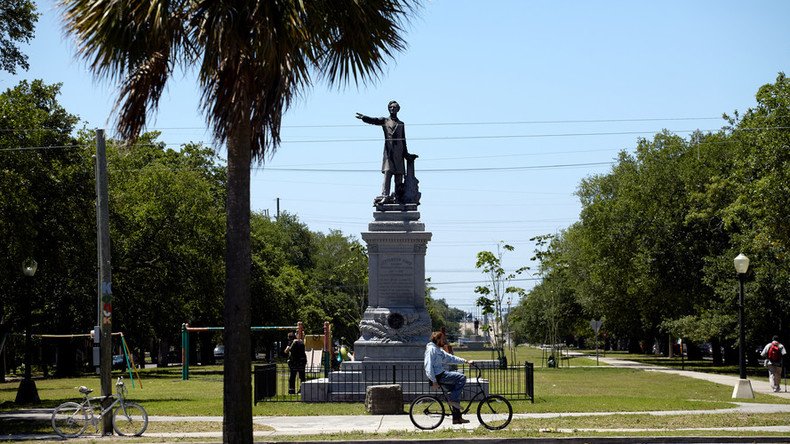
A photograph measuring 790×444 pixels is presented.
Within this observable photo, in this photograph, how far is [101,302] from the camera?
66.3ft

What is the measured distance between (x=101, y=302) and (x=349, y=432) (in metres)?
5.05

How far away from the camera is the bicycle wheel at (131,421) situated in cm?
1944

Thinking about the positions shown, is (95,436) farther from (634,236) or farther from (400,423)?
(634,236)

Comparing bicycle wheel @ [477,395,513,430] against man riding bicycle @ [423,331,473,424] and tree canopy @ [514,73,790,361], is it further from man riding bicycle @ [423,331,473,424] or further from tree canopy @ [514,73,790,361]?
tree canopy @ [514,73,790,361]

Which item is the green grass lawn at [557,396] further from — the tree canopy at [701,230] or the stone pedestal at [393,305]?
the tree canopy at [701,230]

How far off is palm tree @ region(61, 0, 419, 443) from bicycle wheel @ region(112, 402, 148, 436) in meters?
6.61

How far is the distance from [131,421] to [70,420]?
101 centimetres

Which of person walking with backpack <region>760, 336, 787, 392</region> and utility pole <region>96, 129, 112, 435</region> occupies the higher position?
utility pole <region>96, 129, 112, 435</region>

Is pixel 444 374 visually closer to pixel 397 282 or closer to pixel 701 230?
pixel 397 282

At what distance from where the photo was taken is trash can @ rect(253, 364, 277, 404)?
2667cm

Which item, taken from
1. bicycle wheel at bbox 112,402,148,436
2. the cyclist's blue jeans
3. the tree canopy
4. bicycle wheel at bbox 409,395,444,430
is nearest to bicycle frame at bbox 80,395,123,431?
bicycle wheel at bbox 112,402,148,436

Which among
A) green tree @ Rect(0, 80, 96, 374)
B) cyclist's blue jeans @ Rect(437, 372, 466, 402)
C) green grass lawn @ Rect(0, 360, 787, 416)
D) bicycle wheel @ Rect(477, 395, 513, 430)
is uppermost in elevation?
green tree @ Rect(0, 80, 96, 374)

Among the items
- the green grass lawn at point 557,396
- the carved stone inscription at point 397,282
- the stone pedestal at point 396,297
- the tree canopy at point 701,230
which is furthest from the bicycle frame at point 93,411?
the tree canopy at point 701,230

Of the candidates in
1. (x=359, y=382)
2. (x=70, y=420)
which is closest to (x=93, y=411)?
(x=70, y=420)
